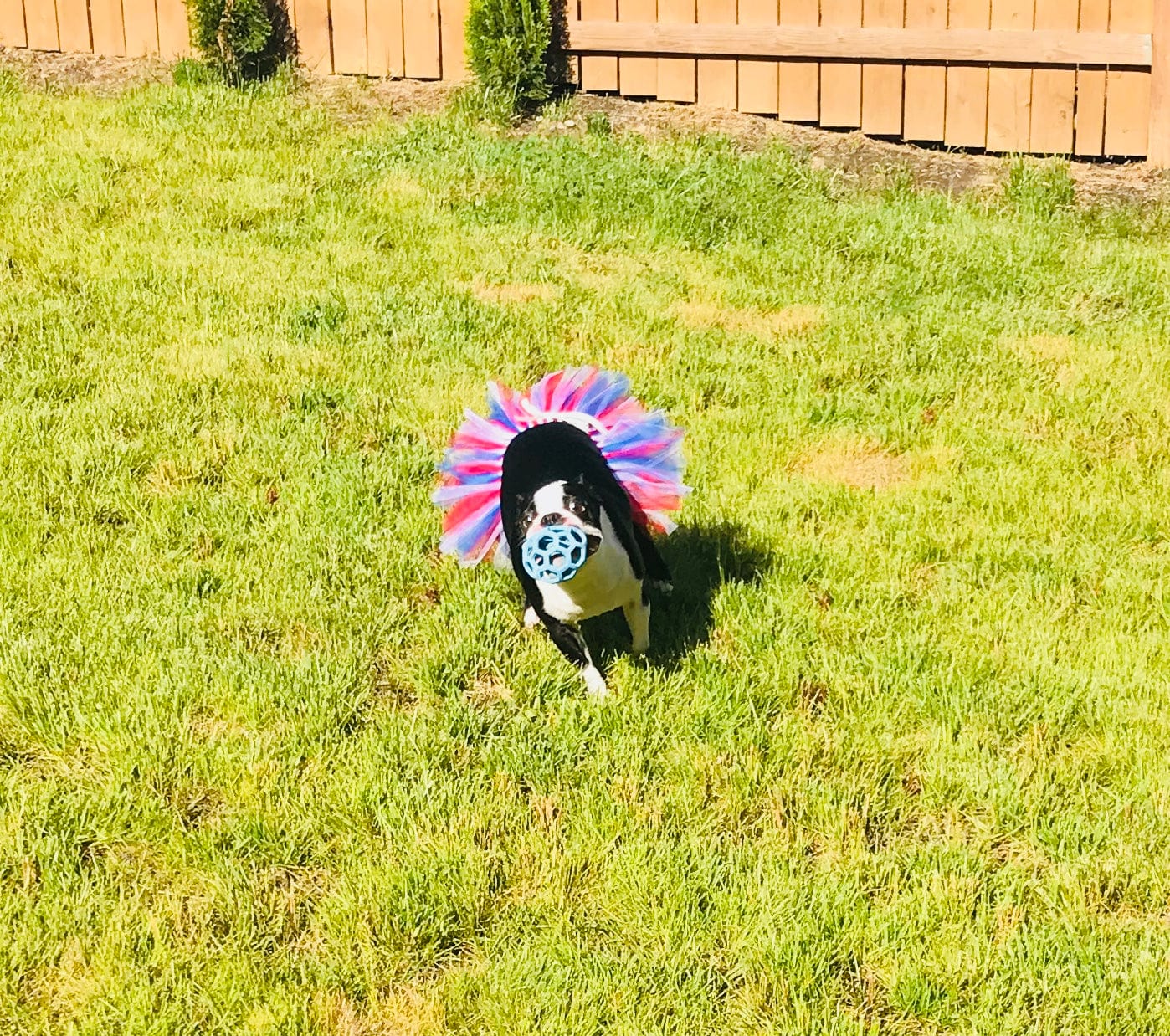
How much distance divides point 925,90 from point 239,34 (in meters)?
5.31

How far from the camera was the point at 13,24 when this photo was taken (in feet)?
36.4

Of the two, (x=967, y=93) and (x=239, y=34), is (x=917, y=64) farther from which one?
(x=239, y=34)

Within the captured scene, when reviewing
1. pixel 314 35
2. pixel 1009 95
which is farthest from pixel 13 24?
pixel 1009 95

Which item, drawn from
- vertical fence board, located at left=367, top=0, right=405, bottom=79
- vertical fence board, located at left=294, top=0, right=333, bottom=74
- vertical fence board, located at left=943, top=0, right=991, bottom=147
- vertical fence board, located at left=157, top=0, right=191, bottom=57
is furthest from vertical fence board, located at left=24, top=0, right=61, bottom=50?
vertical fence board, located at left=943, top=0, right=991, bottom=147

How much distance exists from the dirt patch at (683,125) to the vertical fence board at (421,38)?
107 mm

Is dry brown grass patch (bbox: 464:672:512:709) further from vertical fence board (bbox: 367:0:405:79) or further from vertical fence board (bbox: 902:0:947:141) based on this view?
vertical fence board (bbox: 367:0:405:79)

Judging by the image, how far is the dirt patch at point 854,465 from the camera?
5.21 meters

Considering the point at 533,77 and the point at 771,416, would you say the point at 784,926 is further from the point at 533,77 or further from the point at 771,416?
the point at 533,77

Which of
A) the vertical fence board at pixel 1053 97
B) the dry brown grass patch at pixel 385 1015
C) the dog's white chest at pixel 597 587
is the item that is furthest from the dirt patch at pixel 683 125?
the dry brown grass patch at pixel 385 1015

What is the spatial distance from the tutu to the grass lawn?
0.97 feet

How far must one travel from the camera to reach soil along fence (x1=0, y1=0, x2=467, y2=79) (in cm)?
1000

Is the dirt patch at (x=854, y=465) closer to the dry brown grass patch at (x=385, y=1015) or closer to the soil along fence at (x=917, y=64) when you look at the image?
the dry brown grass patch at (x=385, y=1015)

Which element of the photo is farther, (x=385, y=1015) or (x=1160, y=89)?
(x=1160, y=89)

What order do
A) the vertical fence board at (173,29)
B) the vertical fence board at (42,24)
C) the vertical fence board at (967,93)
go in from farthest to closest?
the vertical fence board at (42,24) → the vertical fence board at (173,29) → the vertical fence board at (967,93)
